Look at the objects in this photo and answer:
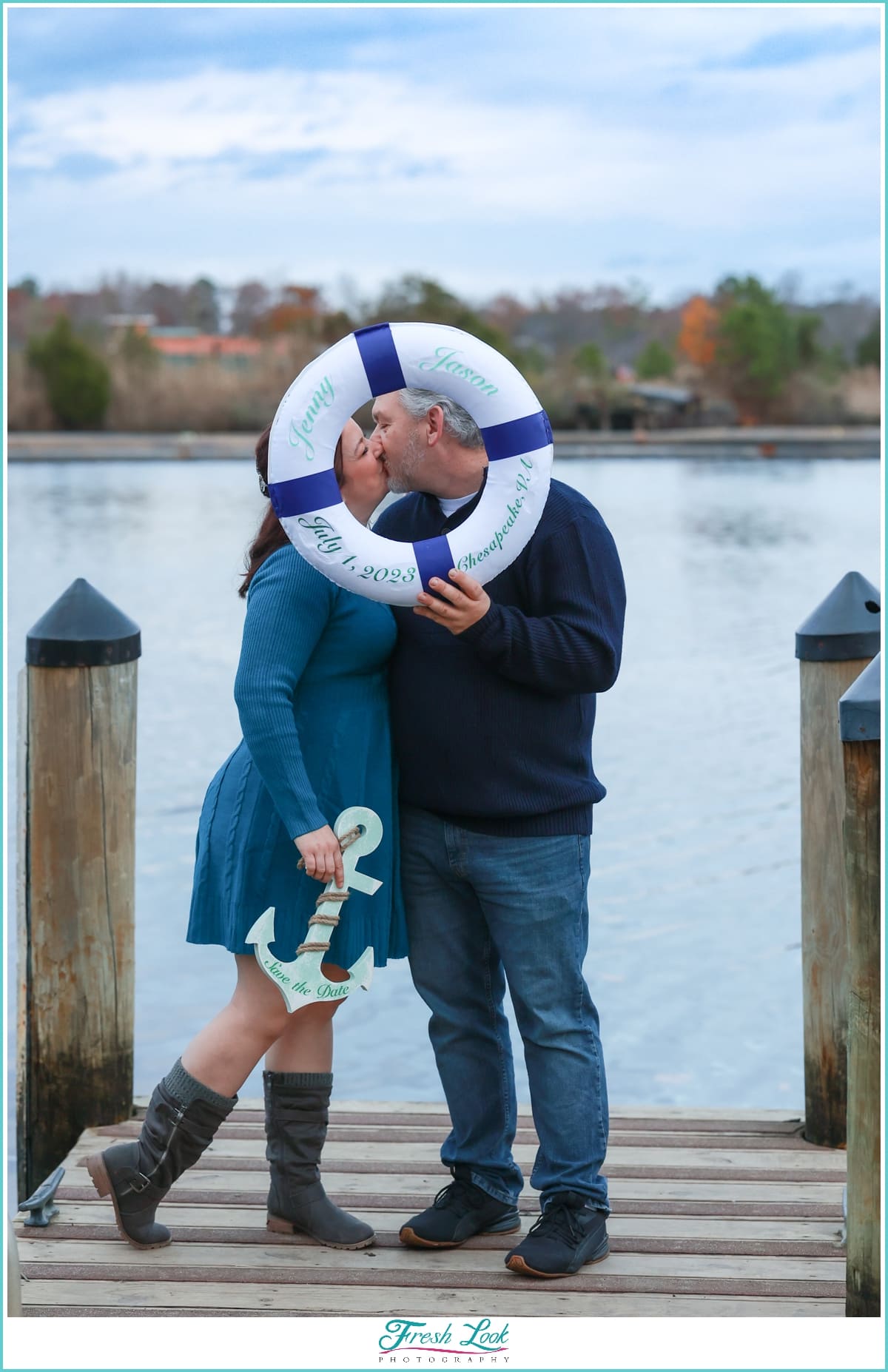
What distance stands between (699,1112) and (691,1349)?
805mm

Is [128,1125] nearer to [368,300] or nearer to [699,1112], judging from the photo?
[699,1112]

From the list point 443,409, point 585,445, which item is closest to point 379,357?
point 443,409

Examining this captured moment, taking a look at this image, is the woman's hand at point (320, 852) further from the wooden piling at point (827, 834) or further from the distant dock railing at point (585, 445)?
the distant dock railing at point (585, 445)

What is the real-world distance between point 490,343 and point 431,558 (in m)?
24.9

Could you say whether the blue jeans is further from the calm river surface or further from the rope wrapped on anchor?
the calm river surface

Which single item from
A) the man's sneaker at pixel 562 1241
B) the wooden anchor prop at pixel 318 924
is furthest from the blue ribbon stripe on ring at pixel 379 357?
the man's sneaker at pixel 562 1241

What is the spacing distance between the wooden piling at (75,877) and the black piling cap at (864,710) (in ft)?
3.95

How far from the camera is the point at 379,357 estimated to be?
1741 millimetres

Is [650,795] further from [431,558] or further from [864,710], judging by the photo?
[864,710]

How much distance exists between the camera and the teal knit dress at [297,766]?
1.77 metres

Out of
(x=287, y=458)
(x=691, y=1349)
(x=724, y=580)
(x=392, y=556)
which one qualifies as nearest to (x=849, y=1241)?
(x=691, y=1349)

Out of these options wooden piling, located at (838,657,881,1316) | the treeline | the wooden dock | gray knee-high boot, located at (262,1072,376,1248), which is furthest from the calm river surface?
the treeline

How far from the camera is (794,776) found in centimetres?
623

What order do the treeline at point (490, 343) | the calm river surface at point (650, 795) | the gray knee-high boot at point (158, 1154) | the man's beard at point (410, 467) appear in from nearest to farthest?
the man's beard at point (410, 467), the gray knee-high boot at point (158, 1154), the calm river surface at point (650, 795), the treeline at point (490, 343)
